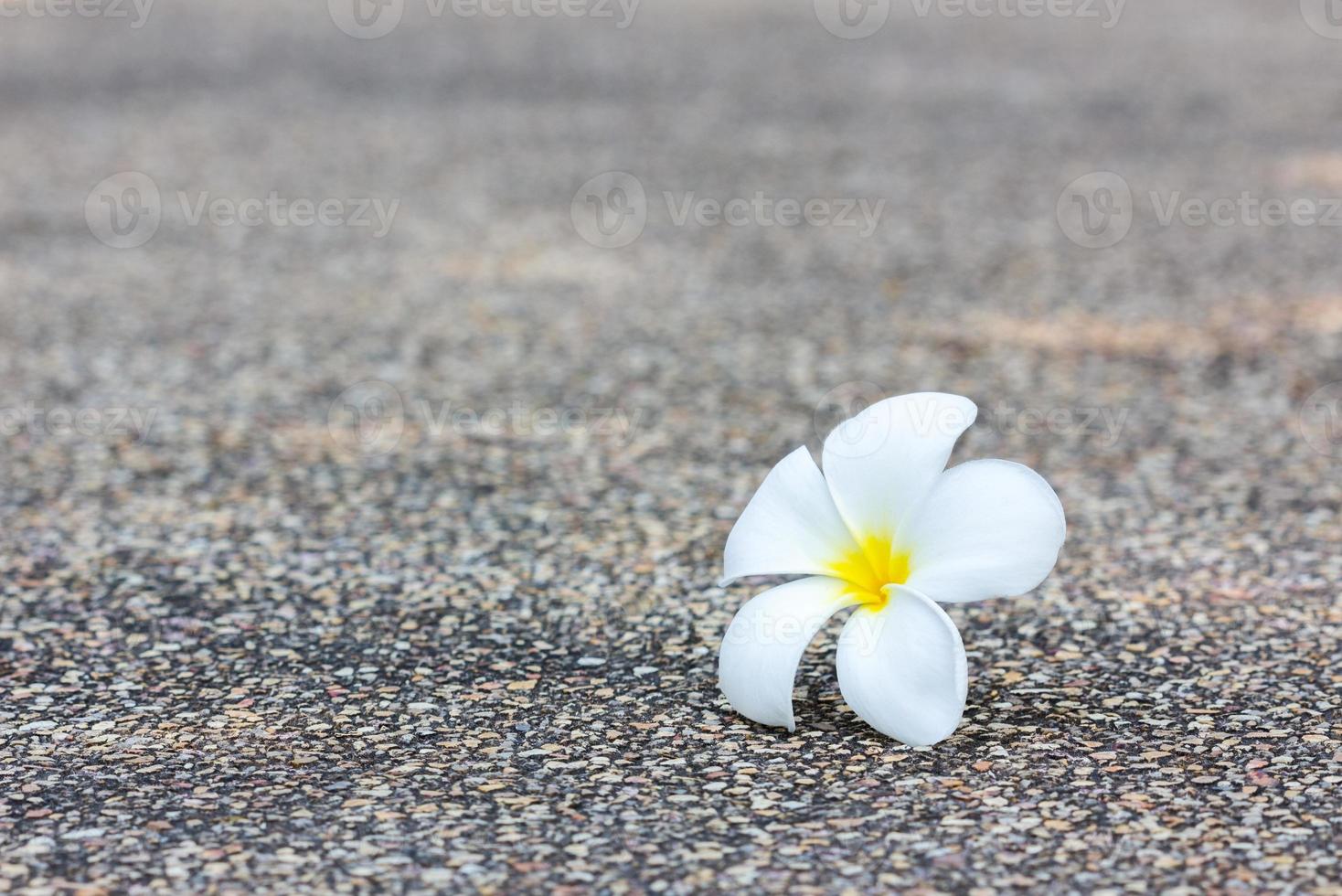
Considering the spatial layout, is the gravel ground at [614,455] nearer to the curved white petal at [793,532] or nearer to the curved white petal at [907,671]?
the curved white petal at [907,671]

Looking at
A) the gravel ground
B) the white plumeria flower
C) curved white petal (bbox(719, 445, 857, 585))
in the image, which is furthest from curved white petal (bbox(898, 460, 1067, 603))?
the gravel ground

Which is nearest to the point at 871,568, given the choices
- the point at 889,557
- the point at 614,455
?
the point at 889,557

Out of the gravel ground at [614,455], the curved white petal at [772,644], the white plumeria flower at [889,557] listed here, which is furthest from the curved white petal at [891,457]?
the gravel ground at [614,455]

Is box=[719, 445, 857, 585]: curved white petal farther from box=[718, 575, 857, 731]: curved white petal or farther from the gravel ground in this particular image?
the gravel ground

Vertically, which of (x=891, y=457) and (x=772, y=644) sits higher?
(x=891, y=457)

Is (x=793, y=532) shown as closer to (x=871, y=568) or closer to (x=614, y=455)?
(x=871, y=568)

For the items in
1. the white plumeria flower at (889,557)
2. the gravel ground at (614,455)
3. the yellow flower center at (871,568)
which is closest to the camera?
the gravel ground at (614,455)

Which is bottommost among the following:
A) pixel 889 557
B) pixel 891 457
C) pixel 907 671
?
pixel 907 671

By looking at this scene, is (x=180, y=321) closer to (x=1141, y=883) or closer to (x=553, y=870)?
(x=553, y=870)
